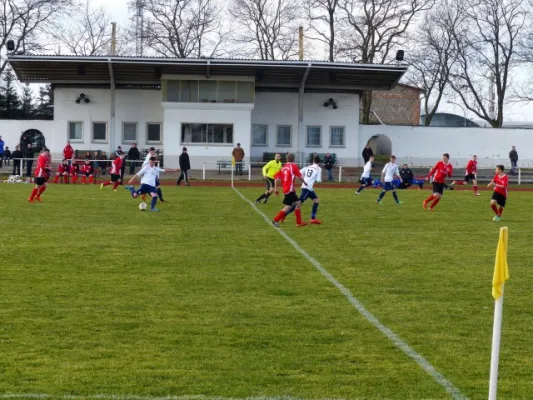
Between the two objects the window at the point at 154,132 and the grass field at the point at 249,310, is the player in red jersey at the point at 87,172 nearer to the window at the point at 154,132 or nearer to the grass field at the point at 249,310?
the window at the point at 154,132

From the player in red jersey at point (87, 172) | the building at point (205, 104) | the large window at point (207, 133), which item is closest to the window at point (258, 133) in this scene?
the building at point (205, 104)

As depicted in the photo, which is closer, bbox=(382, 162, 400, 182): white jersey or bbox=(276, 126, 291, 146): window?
bbox=(382, 162, 400, 182): white jersey

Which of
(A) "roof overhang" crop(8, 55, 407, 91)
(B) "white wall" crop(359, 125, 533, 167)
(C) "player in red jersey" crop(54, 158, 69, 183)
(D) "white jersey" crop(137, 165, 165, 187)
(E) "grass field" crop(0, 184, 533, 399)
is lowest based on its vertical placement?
(E) "grass field" crop(0, 184, 533, 399)

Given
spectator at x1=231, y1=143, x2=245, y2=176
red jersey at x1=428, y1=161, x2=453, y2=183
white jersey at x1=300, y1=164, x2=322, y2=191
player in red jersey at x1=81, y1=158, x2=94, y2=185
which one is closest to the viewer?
white jersey at x1=300, y1=164, x2=322, y2=191

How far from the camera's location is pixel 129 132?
5312 centimetres

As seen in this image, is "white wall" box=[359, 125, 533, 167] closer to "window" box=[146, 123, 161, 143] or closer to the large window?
the large window

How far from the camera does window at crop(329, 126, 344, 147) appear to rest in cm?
5400

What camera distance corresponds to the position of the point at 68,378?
24.1 ft

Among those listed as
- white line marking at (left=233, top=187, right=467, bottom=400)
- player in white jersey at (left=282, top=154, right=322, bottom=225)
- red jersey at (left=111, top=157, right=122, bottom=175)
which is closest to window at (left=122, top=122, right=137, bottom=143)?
red jersey at (left=111, top=157, right=122, bottom=175)

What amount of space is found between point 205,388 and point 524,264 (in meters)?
8.87

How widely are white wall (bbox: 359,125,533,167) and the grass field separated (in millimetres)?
35543

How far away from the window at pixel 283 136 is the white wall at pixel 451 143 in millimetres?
4495

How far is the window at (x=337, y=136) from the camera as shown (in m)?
54.0

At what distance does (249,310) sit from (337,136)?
4436 centimetres
